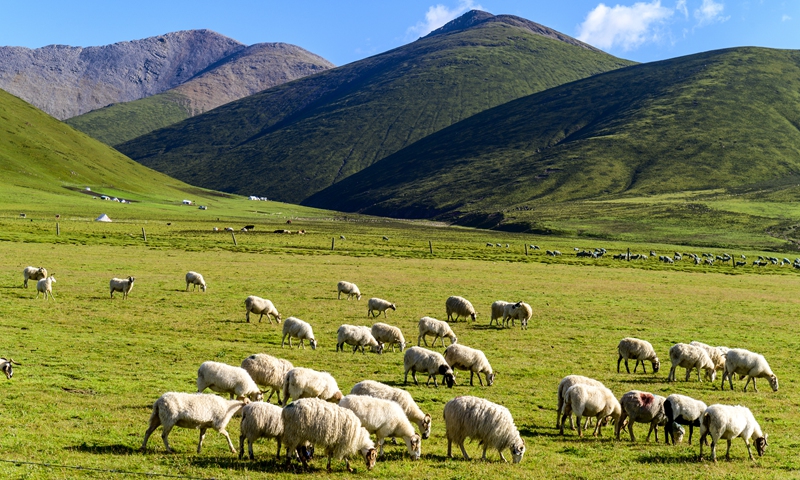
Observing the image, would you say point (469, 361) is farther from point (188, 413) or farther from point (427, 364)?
point (188, 413)

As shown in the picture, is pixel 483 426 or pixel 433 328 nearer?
pixel 483 426

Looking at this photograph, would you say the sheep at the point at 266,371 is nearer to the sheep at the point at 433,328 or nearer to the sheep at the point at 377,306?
the sheep at the point at 433,328

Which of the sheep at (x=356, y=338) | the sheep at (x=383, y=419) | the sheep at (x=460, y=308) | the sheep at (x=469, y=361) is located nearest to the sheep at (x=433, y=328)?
the sheep at (x=356, y=338)

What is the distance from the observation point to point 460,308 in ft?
104

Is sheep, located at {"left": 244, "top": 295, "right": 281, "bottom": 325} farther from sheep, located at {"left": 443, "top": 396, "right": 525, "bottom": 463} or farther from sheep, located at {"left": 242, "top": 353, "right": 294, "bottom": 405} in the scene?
sheep, located at {"left": 443, "top": 396, "right": 525, "bottom": 463}

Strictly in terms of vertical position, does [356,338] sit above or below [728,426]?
above

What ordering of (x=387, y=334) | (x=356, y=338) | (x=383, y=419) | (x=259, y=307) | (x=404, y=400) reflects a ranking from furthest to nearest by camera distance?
(x=259, y=307), (x=387, y=334), (x=356, y=338), (x=404, y=400), (x=383, y=419)

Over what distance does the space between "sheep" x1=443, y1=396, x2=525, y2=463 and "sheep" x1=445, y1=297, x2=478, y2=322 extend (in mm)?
A: 17443

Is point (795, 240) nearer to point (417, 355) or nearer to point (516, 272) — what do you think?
point (516, 272)

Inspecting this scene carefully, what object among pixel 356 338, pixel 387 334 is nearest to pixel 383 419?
pixel 356 338

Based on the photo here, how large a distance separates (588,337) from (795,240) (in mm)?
101434

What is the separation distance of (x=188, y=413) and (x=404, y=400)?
16.1 feet

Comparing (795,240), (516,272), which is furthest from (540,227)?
(516,272)

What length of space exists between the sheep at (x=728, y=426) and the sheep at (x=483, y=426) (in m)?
4.30
